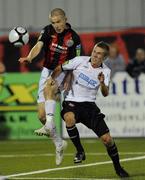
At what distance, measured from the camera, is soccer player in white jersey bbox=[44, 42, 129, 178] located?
43.6ft

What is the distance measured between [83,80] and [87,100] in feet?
0.97

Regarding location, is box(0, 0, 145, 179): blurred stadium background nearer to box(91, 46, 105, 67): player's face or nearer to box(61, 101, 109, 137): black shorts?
box(61, 101, 109, 137): black shorts

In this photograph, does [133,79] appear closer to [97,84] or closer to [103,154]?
[103,154]

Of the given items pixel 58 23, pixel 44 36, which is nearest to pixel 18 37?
pixel 44 36

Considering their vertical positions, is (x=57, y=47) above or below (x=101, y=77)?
above

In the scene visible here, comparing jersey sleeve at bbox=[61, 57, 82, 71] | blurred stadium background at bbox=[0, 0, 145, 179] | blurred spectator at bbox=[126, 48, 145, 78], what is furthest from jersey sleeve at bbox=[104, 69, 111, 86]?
blurred spectator at bbox=[126, 48, 145, 78]

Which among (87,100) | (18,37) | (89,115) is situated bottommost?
(89,115)

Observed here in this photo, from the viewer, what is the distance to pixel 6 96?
Answer: 21438 millimetres

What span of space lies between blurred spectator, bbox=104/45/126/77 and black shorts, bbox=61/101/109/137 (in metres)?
7.73

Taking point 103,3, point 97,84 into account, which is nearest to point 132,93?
point 103,3

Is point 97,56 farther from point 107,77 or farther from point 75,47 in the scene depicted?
point 75,47

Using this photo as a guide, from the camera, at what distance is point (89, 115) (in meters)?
13.4

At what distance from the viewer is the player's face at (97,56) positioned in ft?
43.0

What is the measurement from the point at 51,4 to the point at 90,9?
3.81 feet
